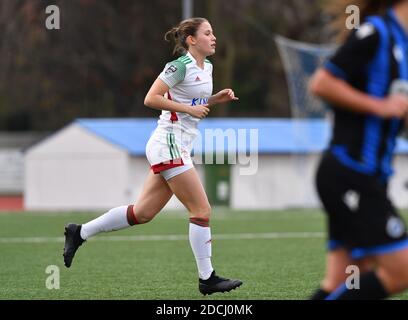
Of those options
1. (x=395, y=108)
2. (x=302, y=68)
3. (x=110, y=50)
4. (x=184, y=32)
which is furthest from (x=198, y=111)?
(x=110, y=50)

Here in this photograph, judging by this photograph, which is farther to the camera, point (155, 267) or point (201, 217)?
point (155, 267)

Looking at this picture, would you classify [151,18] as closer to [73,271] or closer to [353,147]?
[73,271]

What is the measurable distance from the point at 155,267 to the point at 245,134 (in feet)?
66.7

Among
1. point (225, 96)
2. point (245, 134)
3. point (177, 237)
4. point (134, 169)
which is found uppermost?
point (225, 96)

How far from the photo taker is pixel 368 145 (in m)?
4.79

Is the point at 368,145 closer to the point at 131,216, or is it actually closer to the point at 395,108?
the point at 395,108

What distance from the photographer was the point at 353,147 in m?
4.80

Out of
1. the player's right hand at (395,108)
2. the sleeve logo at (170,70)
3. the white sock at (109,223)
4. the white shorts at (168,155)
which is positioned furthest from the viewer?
the white sock at (109,223)

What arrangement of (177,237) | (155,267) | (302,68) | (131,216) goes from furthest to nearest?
1. (302,68)
2. (177,237)
3. (155,267)
4. (131,216)

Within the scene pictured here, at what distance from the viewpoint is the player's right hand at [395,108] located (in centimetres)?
461

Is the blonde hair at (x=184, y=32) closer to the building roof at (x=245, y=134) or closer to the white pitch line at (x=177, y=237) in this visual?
the white pitch line at (x=177, y=237)

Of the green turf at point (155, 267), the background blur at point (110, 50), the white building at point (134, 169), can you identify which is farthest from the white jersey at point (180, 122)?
the background blur at point (110, 50)

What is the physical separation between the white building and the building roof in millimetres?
32

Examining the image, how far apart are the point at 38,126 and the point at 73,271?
114 feet
